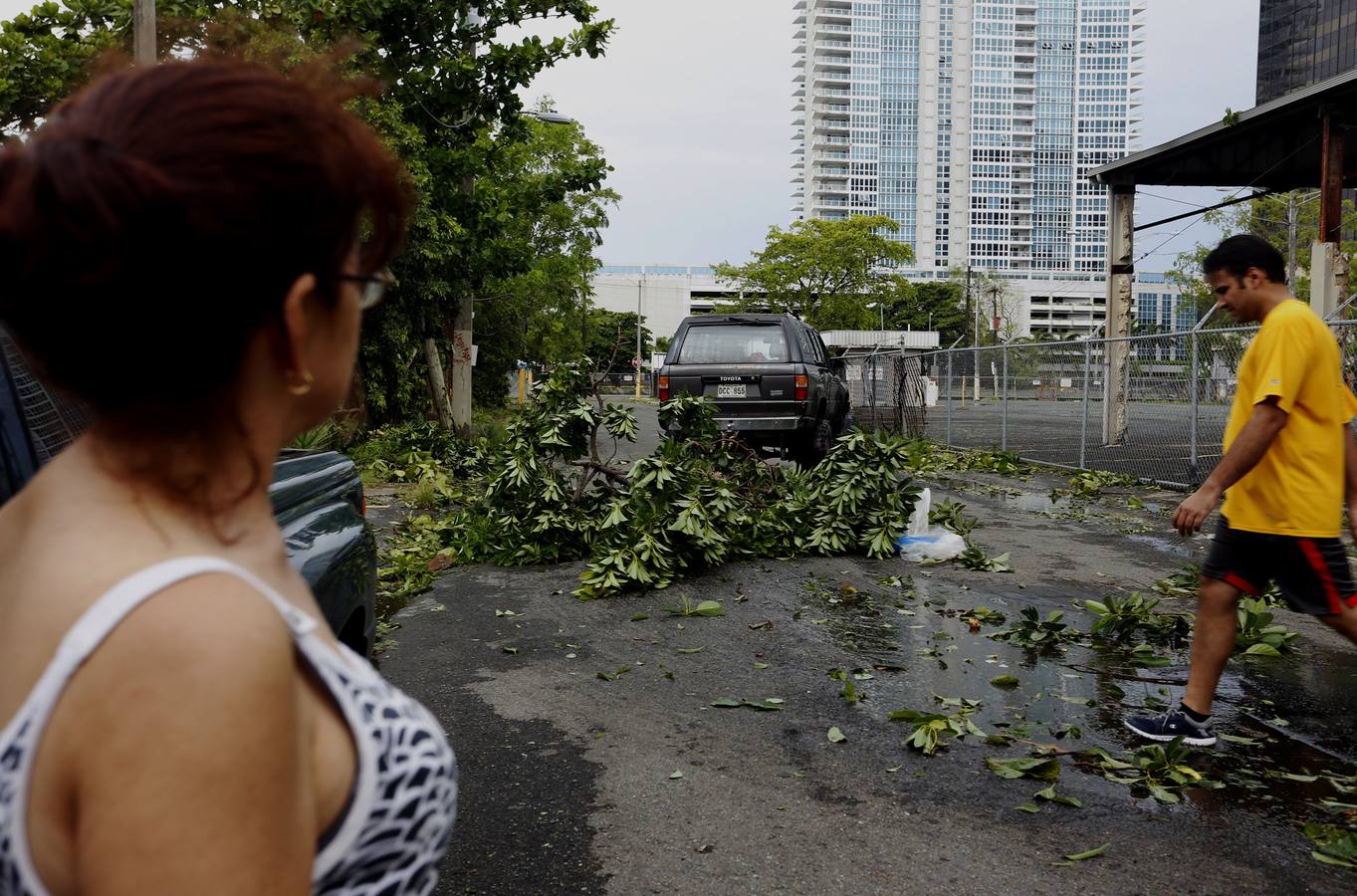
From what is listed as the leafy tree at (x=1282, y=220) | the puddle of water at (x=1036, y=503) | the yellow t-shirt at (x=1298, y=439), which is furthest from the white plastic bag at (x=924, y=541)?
the leafy tree at (x=1282, y=220)

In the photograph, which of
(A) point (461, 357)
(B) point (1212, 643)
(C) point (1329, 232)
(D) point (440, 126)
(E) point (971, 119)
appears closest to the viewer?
(B) point (1212, 643)

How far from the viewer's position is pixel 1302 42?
85000mm

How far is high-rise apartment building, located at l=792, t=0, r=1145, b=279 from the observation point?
15662cm

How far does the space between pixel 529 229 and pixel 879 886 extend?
3736cm

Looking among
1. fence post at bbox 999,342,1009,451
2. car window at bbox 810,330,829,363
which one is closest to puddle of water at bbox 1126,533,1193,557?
car window at bbox 810,330,829,363

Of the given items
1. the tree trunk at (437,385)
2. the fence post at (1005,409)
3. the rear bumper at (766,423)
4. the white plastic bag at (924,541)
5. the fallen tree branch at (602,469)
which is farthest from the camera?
the tree trunk at (437,385)

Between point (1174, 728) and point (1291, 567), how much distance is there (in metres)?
0.81

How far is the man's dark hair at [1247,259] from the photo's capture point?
4.59 metres

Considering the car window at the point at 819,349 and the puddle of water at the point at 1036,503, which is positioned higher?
the car window at the point at 819,349

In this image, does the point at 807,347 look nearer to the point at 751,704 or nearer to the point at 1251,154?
the point at 1251,154

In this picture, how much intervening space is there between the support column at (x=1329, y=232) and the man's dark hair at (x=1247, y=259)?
12.2 m

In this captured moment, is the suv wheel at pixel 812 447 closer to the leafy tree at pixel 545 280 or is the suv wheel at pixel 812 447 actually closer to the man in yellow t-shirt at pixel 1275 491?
the man in yellow t-shirt at pixel 1275 491

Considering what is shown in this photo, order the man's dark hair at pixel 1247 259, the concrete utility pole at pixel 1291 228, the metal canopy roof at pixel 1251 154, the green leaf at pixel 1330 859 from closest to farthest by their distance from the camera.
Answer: the green leaf at pixel 1330 859 < the man's dark hair at pixel 1247 259 < the metal canopy roof at pixel 1251 154 < the concrete utility pole at pixel 1291 228

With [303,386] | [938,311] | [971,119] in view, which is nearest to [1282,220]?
[303,386]
